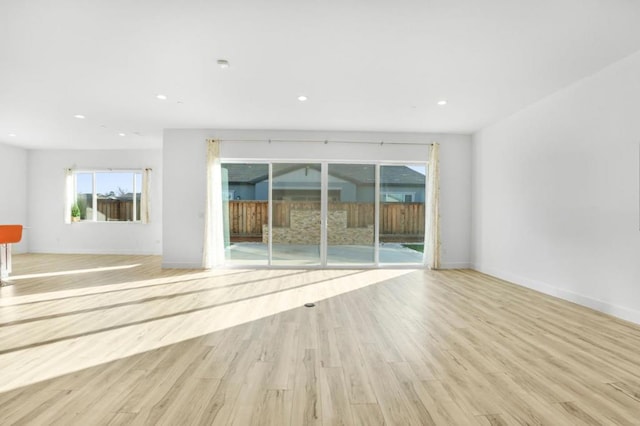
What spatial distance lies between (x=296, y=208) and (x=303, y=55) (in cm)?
335

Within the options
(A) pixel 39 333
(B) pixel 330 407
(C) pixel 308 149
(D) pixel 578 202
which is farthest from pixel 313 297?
(D) pixel 578 202

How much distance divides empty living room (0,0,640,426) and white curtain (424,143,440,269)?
43mm

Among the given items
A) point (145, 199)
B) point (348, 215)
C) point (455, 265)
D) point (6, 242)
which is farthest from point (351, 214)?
point (6, 242)

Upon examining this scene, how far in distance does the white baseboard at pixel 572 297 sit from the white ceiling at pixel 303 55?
8.67 ft

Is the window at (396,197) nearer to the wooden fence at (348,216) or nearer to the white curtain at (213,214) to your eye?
the wooden fence at (348,216)

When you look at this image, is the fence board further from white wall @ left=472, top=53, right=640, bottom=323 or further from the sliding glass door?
white wall @ left=472, top=53, right=640, bottom=323

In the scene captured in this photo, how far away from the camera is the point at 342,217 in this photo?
20.3ft

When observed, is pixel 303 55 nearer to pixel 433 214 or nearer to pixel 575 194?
pixel 575 194

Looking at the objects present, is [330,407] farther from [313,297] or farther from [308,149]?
[308,149]

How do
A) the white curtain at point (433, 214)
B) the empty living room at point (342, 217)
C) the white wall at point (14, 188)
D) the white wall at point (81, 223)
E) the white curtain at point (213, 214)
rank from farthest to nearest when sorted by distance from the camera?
the white wall at point (81, 223) < the white wall at point (14, 188) < the white curtain at point (433, 214) < the white curtain at point (213, 214) < the empty living room at point (342, 217)

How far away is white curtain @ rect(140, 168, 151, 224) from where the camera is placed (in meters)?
8.00

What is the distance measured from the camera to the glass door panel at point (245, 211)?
243 inches

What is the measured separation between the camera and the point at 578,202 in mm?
3865

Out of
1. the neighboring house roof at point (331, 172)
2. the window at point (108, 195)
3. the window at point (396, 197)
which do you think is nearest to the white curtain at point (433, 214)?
the window at point (396, 197)
